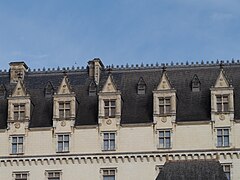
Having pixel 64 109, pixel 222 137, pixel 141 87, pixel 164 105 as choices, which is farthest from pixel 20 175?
pixel 222 137

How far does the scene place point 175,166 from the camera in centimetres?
5453

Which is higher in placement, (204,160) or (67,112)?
(67,112)

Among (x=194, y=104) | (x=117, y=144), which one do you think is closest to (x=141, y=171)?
(x=117, y=144)

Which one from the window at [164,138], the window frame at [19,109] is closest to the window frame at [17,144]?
the window frame at [19,109]

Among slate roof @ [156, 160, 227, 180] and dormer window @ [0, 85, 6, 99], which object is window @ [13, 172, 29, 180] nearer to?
dormer window @ [0, 85, 6, 99]

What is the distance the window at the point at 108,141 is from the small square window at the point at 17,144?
253 inches

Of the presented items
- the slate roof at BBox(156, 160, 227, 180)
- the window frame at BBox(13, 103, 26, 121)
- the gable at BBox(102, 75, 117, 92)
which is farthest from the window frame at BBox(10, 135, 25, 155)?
the slate roof at BBox(156, 160, 227, 180)

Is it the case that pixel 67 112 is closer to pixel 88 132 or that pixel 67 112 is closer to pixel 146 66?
pixel 88 132

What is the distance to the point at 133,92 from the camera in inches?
2386

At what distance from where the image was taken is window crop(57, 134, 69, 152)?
192ft

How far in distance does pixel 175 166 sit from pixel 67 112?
1005cm

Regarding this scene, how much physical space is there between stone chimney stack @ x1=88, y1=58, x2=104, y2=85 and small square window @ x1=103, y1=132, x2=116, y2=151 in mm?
5434

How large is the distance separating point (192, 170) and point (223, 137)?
180 inches

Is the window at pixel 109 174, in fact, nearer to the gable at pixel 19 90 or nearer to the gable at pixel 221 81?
the gable at pixel 19 90
